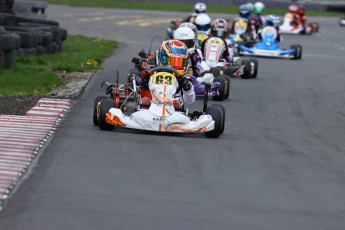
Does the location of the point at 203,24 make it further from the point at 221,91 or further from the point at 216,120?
the point at 216,120

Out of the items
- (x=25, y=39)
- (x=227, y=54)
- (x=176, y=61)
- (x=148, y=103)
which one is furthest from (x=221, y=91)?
(x=25, y=39)

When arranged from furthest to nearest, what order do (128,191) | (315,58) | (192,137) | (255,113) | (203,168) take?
(315,58), (255,113), (192,137), (203,168), (128,191)

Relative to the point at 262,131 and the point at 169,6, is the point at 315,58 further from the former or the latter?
the point at 169,6

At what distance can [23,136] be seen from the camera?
9812 mm

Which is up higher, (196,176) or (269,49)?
(196,176)

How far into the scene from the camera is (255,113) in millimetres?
13367

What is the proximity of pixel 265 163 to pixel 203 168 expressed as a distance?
2.42ft

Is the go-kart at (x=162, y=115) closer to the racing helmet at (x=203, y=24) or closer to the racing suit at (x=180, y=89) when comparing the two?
the racing suit at (x=180, y=89)

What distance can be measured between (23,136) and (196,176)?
2002 millimetres

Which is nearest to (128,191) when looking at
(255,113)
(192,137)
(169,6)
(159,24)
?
(192,137)

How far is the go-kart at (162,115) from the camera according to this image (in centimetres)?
1060

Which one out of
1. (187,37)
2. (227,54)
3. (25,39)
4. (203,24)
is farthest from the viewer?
(203,24)

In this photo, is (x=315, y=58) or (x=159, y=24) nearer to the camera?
(x=315, y=58)

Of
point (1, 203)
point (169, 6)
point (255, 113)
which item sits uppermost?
point (1, 203)
